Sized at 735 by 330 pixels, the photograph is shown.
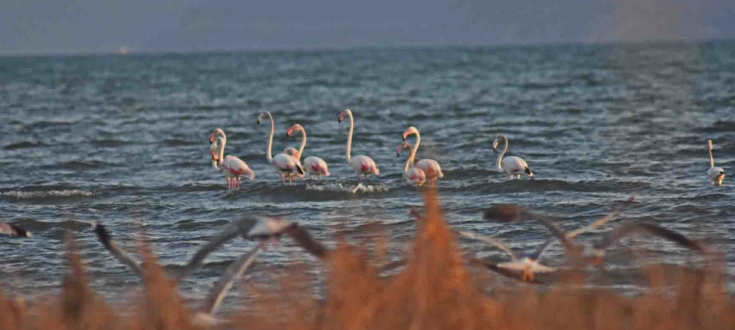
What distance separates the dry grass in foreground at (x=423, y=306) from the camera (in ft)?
15.0

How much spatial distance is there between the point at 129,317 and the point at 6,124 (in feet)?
83.3

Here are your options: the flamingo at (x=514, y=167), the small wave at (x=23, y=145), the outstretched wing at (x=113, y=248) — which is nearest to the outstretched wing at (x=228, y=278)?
the outstretched wing at (x=113, y=248)

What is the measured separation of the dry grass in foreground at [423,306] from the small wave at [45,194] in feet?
33.0

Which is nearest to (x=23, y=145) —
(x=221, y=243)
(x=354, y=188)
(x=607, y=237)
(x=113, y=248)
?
(x=354, y=188)

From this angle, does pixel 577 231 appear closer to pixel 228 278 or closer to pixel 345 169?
pixel 228 278

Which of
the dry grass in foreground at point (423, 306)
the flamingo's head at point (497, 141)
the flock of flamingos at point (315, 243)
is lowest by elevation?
the dry grass in foreground at point (423, 306)

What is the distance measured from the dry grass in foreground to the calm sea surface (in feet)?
2.94

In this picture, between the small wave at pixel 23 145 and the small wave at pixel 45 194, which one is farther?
the small wave at pixel 23 145

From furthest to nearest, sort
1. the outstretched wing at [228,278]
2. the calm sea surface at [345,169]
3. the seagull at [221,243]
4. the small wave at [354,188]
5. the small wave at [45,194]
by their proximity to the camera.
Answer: the small wave at [354,188]
the small wave at [45,194]
the calm sea surface at [345,169]
the outstretched wing at [228,278]
the seagull at [221,243]

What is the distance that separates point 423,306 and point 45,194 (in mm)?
11370

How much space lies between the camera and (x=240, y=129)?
27.0m

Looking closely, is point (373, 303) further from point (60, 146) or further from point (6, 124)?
point (6, 124)

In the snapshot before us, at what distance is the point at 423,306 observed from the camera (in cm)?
455

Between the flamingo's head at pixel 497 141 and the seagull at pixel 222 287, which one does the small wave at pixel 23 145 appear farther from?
the seagull at pixel 222 287
